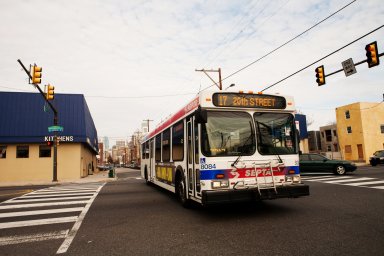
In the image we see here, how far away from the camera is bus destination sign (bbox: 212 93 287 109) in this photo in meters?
6.88

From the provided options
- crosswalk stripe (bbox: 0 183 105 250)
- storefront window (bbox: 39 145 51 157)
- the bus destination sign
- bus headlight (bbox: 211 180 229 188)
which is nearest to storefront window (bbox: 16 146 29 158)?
storefront window (bbox: 39 145 51 157)

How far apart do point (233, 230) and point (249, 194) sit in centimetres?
100

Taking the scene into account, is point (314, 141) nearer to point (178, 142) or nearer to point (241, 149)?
point (178, 142)

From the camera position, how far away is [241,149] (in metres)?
6.70

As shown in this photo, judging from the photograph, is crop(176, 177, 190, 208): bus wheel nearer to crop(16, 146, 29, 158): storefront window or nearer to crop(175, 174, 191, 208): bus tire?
crop(175, 174, 191, 208): bus tire

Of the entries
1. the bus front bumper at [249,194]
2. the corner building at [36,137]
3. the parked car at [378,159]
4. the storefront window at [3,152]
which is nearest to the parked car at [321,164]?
the bus front bumper at [249,194]

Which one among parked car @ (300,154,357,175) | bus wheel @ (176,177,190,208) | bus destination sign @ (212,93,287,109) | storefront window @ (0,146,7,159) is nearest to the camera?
bus destination sign @ (212,93,287,109)

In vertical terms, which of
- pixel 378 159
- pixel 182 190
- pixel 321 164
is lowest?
pixel 378 159

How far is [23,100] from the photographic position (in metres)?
25.5

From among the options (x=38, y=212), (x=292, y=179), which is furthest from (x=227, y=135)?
(x=38, y=212)

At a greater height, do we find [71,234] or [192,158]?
[192,158]

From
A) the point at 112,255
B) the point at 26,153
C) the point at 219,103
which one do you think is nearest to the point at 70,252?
the point at 112,255

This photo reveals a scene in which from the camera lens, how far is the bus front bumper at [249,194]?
6.06 meters

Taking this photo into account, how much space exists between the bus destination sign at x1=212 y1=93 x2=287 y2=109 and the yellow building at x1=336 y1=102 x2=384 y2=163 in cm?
3841
